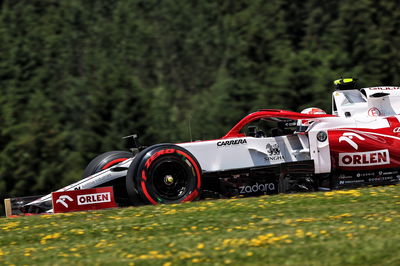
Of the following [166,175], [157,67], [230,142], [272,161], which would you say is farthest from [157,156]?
[157,67]

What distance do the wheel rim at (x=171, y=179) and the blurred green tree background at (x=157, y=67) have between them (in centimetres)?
744

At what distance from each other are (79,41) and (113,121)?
22.9 meters

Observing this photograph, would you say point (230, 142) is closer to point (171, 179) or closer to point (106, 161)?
point (171, 179)

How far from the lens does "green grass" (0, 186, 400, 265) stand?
6.05m

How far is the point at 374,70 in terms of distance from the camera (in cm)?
3269

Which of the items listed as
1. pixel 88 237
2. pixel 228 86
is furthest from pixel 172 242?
pixel 228 86

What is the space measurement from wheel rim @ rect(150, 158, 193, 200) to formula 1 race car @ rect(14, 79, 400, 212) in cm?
1

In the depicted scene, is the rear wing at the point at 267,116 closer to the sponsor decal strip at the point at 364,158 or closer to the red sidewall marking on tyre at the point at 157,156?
the sponsor decal strip at the point at 364,158

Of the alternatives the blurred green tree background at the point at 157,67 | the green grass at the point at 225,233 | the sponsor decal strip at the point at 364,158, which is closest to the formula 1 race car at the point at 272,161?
the sponsor decal strip at the point at 364,158

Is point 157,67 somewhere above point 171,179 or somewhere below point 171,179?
above

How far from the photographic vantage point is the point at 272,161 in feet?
32.4

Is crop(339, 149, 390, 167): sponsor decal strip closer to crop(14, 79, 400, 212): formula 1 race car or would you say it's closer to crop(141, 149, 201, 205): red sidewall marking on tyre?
crop(14, 79, 400, 212): formula 1 race car

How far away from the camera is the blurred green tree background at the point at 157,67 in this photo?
79.9ft

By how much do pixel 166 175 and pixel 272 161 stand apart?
1.73m
